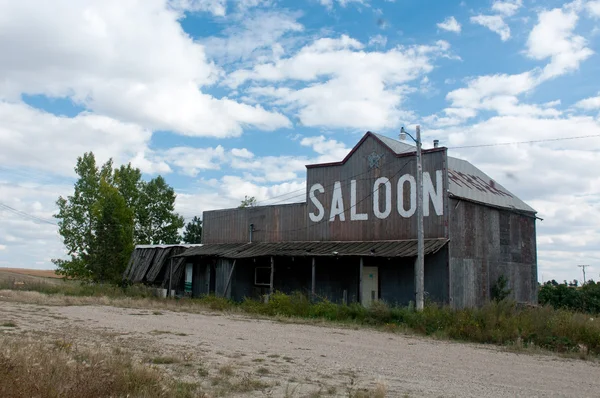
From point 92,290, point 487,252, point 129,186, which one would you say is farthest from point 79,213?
point 487,252

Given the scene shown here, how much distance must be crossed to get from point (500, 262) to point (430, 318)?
8966 mm

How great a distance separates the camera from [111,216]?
41875 millimetres

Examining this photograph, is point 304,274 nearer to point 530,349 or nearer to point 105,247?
point 530,349

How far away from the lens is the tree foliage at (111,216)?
4100cm

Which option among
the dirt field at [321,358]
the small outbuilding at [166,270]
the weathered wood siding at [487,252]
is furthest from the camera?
the small outbuilding at [166,270]

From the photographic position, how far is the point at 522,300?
88.4ft

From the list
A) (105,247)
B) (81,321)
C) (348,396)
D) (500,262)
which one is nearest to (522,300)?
(500,262)

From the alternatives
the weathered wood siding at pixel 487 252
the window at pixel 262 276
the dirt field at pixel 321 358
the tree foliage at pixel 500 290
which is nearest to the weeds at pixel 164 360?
the dirt field at pixel 321 358

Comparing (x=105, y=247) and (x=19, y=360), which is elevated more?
(x=105, y=247)

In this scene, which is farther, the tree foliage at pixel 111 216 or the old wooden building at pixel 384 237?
the tree foliage at pixel 111 216

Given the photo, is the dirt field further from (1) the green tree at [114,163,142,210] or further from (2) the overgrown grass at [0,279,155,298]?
(1) the green tree at [114,163,142,210]

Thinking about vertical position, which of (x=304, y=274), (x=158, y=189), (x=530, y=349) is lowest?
(x=530, y=349)

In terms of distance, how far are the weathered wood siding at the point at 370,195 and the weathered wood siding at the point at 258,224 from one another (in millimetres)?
858

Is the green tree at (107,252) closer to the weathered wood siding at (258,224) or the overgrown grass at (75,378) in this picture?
the weathered wood siding at (258,224)
